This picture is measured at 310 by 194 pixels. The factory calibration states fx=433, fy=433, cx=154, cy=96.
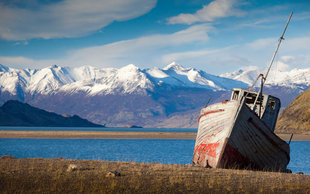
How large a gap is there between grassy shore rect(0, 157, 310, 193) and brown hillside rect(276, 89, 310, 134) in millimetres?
142144

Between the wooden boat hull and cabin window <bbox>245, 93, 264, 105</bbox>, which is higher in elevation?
cabin window <bbox>245, 93, 264, 105</bbox>

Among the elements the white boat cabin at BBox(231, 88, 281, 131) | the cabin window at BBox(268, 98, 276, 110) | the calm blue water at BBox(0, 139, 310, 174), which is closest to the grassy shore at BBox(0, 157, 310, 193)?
the white boat cabin at BBox(231, 88, 281, 131)

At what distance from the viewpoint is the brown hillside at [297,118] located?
163 m

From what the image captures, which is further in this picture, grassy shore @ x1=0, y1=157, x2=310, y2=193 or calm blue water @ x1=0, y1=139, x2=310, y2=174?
calm blue water @ x1=0, y1=139, x2=310, y2=174

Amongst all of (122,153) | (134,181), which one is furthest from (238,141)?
(122,153)

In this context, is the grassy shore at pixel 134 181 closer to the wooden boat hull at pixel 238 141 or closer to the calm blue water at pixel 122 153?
the wooden boat hull at pixel 238 141

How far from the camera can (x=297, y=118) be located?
557 ft

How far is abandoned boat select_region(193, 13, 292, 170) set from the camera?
1238 inches

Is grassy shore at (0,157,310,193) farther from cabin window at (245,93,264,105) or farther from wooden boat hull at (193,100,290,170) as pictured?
cabin window at (245,93,264,105)

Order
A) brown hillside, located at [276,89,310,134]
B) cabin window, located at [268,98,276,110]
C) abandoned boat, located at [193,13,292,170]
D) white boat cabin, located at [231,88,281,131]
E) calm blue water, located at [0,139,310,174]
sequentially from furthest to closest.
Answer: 1. brown hillside, located at [276,89,310,134]
2. calm blue water, located at [0,139,310,174]
3. cabin window, located at [268,98,276,110]
4. white boat cabin, located at [231,88,281,131]
5. abandoned boat, located at [193,13,292,170]

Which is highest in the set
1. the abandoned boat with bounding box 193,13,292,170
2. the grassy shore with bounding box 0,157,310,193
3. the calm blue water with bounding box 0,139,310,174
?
the abandoned boat with bounding box 193,13,292,170

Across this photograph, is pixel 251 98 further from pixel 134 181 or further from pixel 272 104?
pixel 134 181

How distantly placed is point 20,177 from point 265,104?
20.8 metres

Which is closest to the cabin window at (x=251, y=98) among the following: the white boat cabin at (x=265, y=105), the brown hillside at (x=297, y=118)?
the white boat cabin at (x=265, y=105)
